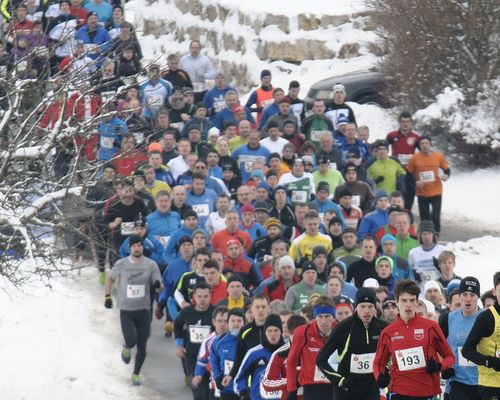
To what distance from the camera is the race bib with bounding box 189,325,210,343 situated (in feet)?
57.1

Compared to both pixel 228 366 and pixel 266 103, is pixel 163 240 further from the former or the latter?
pixel 266 103

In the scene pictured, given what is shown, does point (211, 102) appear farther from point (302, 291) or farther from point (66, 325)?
point (302, 291)

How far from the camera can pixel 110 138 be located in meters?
21.8

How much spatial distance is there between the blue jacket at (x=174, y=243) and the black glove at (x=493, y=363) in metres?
7.15

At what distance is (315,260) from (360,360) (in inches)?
170

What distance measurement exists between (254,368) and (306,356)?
34.1 inches

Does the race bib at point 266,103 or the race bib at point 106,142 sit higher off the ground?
the race bib at point 106,142

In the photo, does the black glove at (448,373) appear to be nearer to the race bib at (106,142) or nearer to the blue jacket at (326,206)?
the blue jacket at (326,206)

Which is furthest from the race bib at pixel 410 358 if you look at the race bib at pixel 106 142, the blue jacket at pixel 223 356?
the race bib at pixel 106 142

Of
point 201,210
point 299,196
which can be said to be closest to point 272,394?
point 201,210

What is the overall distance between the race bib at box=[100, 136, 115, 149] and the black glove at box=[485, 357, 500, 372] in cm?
989

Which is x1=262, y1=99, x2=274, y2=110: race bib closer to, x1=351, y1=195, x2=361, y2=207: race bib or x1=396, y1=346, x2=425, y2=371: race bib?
x1=351, y1=195, x2=361, y2=207: race bib

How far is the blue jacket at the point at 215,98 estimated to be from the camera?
2573 cm

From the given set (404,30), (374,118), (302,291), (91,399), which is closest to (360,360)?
(302,291)
